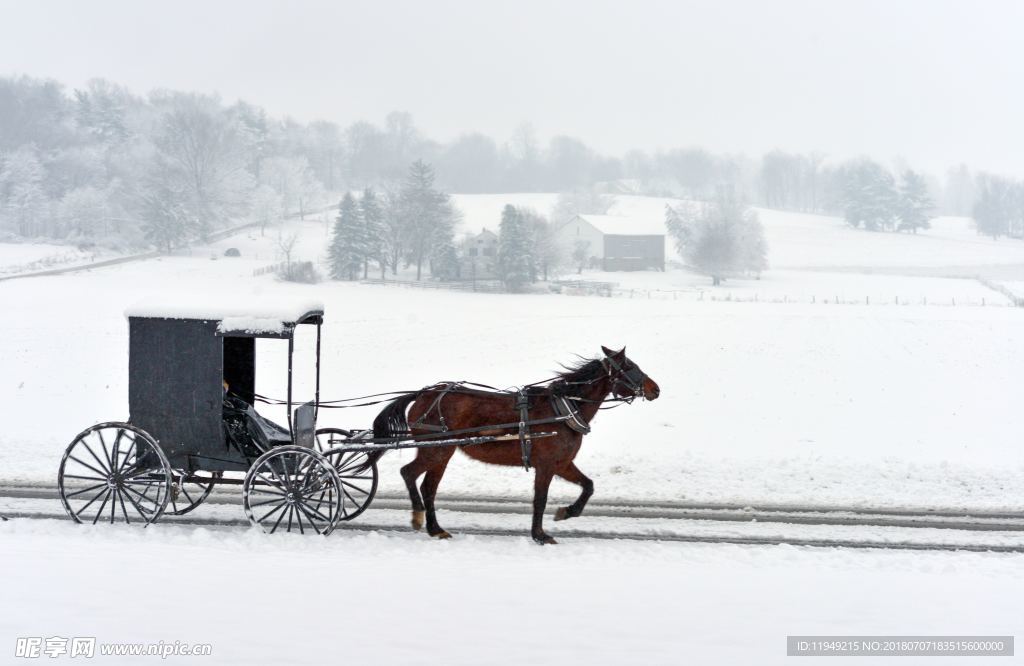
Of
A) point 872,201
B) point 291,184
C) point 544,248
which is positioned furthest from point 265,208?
point 872,201

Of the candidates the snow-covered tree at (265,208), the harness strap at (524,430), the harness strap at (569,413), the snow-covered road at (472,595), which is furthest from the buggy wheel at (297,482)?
the snow-covered tree at (265,208)

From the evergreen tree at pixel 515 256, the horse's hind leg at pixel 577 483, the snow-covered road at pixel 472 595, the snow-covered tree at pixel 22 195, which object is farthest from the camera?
the snow-covered tree at pixel 22 195

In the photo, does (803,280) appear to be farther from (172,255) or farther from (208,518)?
(208,518)

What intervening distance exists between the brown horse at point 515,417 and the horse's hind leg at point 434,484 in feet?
0.04

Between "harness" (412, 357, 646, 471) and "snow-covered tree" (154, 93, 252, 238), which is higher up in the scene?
"snow-covered tree" (154, 93, 252, 238)

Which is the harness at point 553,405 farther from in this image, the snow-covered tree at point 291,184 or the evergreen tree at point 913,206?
the evergreen tree at point 913,206

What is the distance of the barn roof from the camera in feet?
279

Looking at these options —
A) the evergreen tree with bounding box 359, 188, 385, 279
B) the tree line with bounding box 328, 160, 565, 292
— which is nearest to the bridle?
the tree line with bounding box 328, 160, 565, 292

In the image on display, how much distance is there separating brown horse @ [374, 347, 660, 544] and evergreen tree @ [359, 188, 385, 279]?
5832 centimetres

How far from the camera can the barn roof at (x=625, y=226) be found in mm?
85125

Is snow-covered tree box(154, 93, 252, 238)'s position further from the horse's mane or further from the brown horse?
the horse's mane

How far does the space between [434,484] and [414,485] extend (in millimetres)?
399

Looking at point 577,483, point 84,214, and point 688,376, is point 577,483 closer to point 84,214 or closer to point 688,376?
point 688,376

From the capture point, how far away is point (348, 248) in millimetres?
68875
